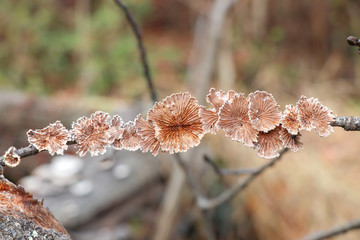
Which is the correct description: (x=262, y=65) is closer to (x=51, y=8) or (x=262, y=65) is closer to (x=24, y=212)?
(x=51, y=8)

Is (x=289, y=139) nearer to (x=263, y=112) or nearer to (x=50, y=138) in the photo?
(x=263, y=112)

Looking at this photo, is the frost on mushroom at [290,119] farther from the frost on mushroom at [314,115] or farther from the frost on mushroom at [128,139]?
the frost on mushroom at [128,139]

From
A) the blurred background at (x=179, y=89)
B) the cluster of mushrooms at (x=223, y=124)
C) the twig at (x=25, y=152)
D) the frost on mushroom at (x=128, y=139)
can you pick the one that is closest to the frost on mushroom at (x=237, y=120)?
the cluster of mushrooms at (x=223, y=124)

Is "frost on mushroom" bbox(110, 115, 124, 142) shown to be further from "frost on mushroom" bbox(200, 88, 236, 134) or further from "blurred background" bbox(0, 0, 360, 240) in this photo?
"blurred background" bbox(0, 0, 360, 240)

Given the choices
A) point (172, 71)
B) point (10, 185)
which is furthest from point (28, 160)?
point (10, 185)

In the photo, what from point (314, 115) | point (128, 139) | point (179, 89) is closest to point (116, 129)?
point (128, 139)

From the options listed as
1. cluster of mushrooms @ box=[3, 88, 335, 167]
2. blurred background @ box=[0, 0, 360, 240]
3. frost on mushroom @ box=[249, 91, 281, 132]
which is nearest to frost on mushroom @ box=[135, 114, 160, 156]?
cluster of mushrooms @ box=[3, 88, 335, 167]
